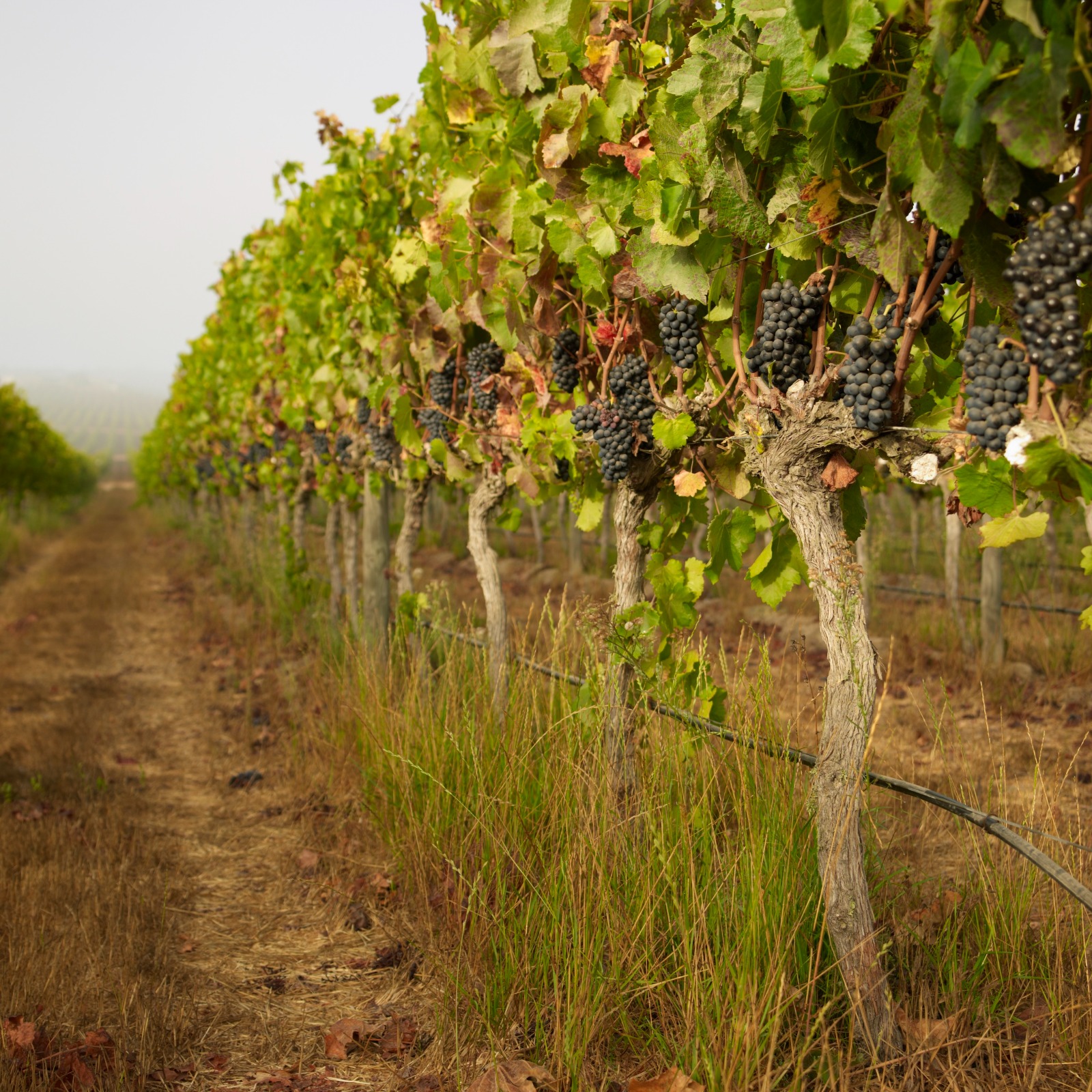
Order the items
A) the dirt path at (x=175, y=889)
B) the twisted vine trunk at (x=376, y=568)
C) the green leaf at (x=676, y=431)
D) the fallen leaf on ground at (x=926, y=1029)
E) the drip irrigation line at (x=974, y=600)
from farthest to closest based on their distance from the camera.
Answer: the drip irrigation line at (x=974, y=600) → the twisted vine trunk at (x=376, y=568) → the dirt path at (x=175, y=889) → the green leaf at (x=676, y=431) → the fallen leaf on ground at (x=926, y=1029)

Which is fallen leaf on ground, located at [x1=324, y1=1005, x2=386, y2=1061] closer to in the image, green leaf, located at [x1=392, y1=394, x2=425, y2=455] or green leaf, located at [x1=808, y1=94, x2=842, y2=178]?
green leaf, located at [x1=808, y1=94, x2=842, y2=178]

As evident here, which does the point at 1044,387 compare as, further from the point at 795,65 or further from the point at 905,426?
the point at 795,65

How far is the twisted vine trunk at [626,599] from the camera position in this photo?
3225 millimetres

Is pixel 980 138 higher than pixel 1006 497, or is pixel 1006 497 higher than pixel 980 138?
pixel 980 138

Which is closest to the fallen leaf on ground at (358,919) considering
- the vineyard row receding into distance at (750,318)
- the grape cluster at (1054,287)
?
the vineyard row receding into distance at (750,318)

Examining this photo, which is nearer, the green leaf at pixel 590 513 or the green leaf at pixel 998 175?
the green leaf at pixel 998 175

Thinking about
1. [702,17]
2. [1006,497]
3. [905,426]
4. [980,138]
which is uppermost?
[702,17]

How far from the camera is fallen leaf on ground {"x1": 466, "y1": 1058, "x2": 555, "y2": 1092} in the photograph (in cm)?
250

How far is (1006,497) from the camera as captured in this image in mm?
1969

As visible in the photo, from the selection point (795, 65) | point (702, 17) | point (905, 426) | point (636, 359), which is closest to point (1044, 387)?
point (905, 426)

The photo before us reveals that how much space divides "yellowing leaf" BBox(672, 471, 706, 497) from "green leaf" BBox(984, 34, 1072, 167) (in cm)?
160

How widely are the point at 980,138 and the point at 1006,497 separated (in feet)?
2.36

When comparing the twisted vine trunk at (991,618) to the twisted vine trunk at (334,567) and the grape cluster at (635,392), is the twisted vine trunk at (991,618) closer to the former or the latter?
the grape cluster at (635,392)

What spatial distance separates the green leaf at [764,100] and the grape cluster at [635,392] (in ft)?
3.48
